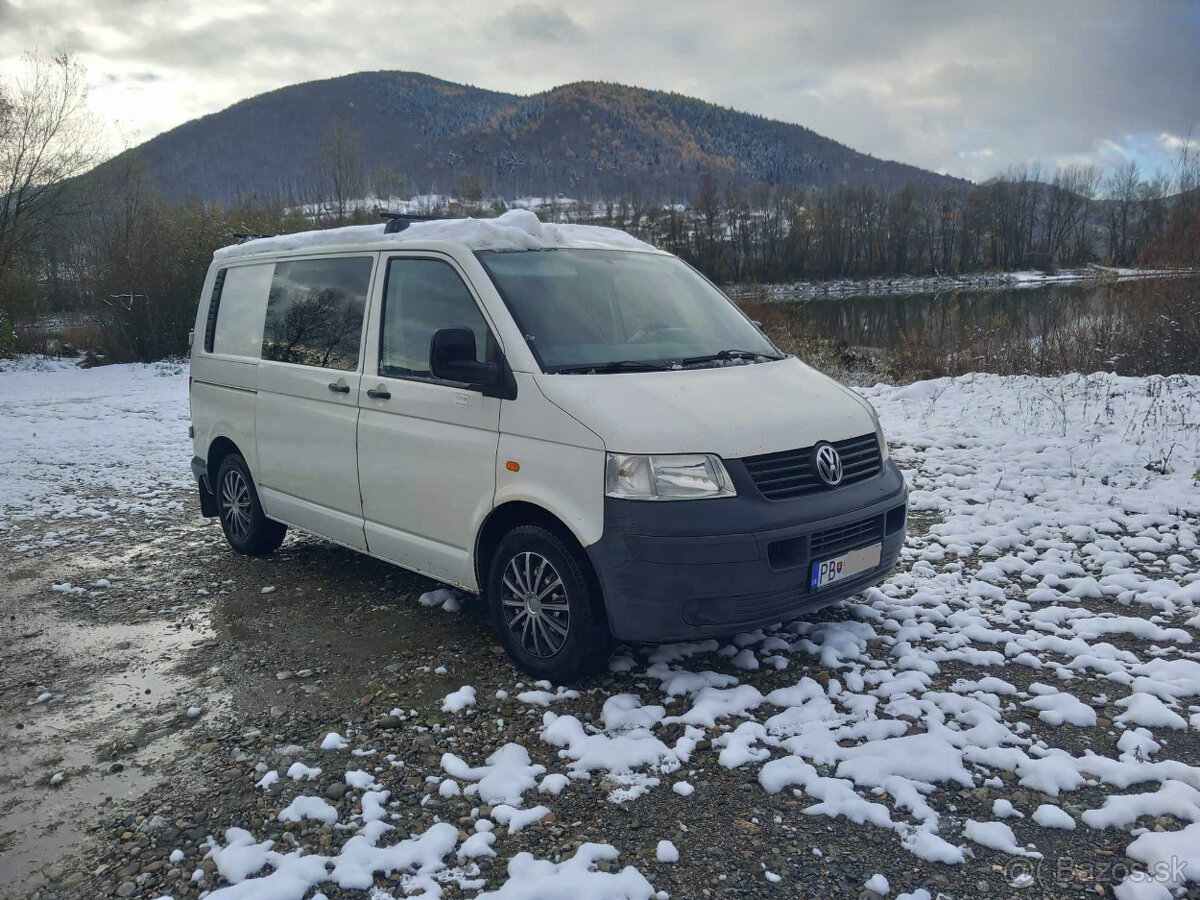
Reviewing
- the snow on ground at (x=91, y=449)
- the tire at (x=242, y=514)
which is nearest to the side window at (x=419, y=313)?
the tire at (x=242, y=514)

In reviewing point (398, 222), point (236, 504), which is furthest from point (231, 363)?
point (398, 222)

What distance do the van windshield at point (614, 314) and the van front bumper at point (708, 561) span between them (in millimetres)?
890

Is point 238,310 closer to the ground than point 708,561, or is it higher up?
higher up

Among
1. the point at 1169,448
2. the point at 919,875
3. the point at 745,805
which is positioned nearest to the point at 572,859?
the point at 745,805

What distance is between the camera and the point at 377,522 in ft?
16.3

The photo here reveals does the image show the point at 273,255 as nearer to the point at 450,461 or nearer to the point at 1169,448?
the point at 450,461

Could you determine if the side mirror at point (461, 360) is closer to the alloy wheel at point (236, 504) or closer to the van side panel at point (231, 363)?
the van side panel at point (231, 363)

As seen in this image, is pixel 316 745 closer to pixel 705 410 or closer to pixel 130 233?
pixel 705 410

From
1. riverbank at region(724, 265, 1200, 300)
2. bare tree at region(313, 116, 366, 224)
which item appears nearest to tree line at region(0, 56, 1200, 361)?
bare tree at region(313, 116, 366, 224)

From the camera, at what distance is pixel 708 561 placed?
367cm

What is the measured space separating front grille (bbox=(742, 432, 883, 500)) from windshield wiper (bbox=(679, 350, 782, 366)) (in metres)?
0.81

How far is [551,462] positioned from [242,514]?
354 cm

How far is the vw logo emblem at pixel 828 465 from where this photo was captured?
3987 mm

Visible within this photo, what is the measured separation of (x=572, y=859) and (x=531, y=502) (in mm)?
1611
